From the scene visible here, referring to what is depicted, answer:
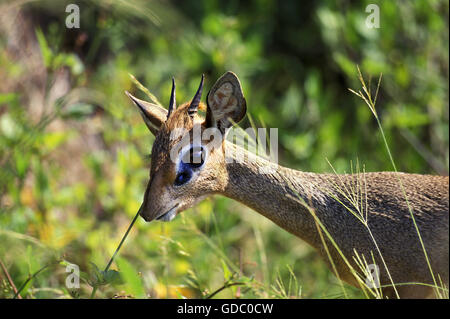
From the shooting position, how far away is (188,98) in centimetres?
393

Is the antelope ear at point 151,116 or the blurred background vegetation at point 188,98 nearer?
the antelope ear at point 151,116

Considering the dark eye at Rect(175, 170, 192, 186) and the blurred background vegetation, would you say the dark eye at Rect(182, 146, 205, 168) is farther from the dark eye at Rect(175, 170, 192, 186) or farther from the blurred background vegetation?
the blurred background vegetation

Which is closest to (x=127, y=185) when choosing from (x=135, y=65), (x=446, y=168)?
(x=135, y=65)

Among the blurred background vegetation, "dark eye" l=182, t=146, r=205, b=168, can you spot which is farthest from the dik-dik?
the blurred background vegetation

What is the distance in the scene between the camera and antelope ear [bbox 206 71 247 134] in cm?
219

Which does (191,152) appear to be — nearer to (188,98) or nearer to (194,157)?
(194,157)

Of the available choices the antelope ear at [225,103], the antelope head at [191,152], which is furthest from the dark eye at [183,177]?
the antelope ear at [225,103]

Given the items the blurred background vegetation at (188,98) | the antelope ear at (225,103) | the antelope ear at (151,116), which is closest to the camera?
the antelope ear at (225,103)

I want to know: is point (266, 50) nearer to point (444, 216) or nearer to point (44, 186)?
point (44, 186)

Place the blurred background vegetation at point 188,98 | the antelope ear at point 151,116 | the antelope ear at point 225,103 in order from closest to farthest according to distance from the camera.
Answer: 1. the antelope ear at point 225,103
2. the antelope ear at point 151,116
3. the blurred background vegetation at point 188,98

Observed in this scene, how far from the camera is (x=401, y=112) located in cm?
399

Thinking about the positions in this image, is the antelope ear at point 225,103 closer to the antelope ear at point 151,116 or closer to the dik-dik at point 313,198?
the dik-dik at point 313,198

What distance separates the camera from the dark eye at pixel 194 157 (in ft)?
7.30

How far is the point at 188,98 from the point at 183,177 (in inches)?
69.5
